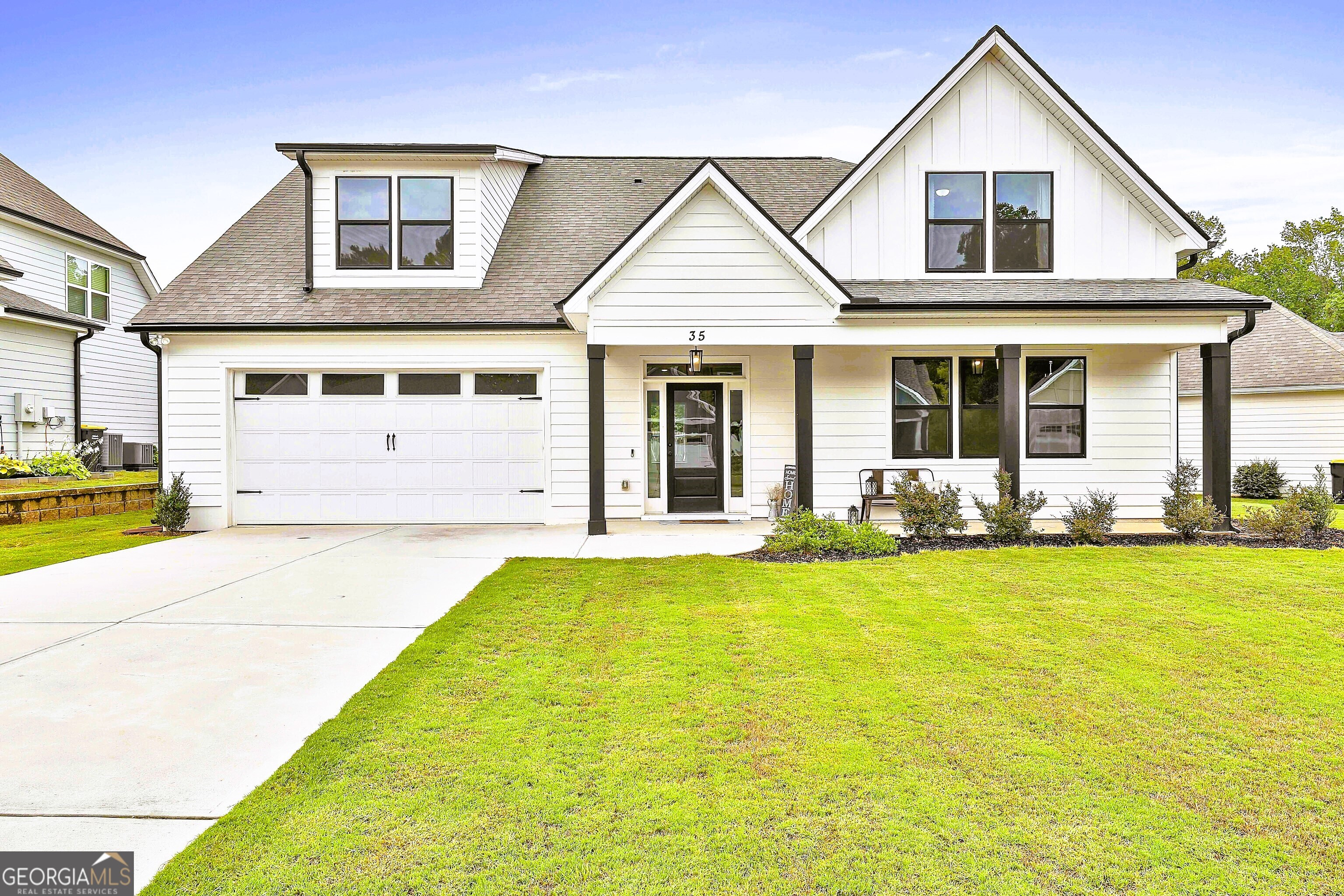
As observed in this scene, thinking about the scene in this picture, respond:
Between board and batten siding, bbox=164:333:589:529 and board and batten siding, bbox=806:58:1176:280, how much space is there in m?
4.54

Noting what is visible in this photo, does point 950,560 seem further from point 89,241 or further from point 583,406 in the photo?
point 89,241

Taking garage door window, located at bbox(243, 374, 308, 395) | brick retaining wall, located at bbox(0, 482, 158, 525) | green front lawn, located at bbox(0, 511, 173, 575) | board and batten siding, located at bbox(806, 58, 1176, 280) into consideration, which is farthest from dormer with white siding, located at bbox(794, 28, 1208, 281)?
brick retaining wall, located at bbox(0, 482, 158, 525)

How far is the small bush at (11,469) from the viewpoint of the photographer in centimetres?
1198

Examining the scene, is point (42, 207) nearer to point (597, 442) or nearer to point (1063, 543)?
point (597, 442)

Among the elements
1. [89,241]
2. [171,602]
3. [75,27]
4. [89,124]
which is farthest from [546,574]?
[89,124]

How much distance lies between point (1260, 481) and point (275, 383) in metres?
20.2

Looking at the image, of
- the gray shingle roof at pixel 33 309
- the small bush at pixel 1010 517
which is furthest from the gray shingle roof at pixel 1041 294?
the gray shingle roof at pixel 33 309

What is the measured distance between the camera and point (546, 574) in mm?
7238

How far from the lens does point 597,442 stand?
32.6ft

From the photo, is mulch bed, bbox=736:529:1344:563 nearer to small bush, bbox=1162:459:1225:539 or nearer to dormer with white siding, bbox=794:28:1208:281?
small bush, bbox=1162:459:1225:539

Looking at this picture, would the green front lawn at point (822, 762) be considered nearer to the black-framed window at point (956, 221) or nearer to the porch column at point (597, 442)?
the porch column at point (597, 442)

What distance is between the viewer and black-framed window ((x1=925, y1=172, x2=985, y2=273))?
11070 millimetres

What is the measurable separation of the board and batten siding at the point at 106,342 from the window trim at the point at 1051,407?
18.2 metres

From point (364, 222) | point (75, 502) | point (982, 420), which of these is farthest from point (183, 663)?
point (982, 420)
